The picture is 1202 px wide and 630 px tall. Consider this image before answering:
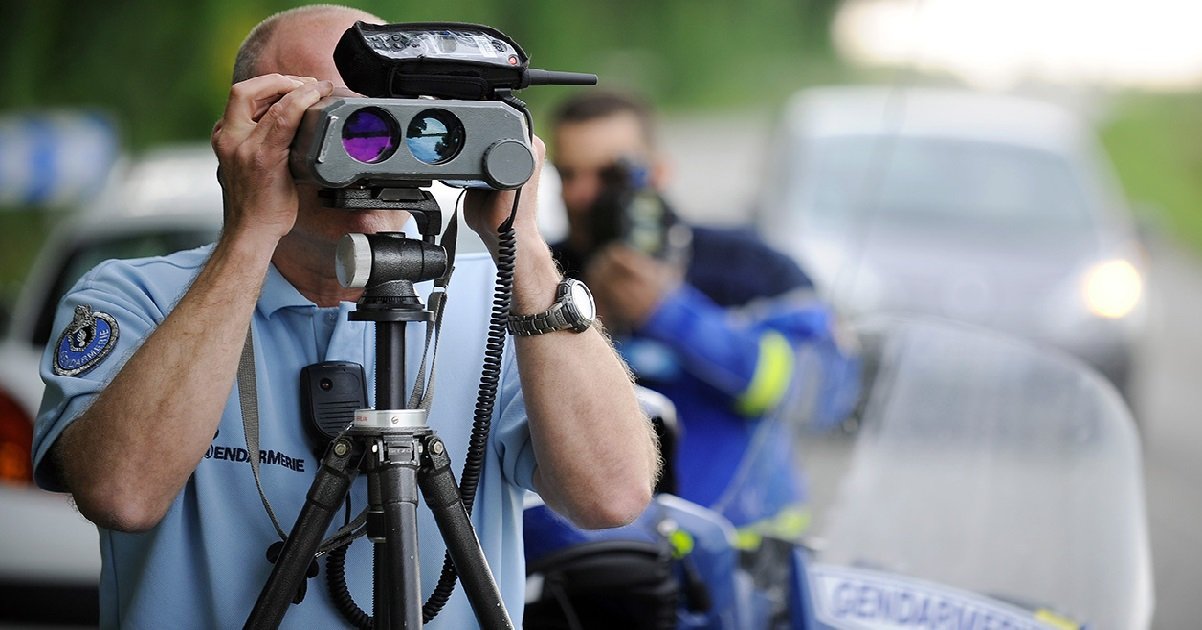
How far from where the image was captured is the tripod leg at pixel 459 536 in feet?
6.09

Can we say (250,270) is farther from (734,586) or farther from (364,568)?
(734,586)

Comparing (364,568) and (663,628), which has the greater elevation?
(364,568)

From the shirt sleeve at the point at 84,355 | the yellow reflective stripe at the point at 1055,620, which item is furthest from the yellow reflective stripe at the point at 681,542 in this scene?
the shirt sleeve at the point at 84,355

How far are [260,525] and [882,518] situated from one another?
99 cm

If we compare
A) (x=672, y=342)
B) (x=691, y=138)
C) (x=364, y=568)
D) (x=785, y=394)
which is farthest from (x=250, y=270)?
(x=691, y=138)

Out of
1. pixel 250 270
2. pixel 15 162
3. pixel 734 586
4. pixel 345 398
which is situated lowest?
pixel 15 162

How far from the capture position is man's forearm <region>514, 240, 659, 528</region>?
1969 millimetres

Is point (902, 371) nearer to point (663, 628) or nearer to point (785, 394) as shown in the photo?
point (785, 394)

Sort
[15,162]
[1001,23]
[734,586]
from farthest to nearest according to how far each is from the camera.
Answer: [15,162]
[1001,23]
[734,586]

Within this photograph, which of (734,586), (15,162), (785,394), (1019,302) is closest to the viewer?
(734,586)

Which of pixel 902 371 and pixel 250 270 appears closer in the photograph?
pixel 250 270

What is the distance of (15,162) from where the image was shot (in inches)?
373

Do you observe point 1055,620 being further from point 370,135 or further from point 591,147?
point 591,147

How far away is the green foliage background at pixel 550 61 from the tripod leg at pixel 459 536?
3.41m
